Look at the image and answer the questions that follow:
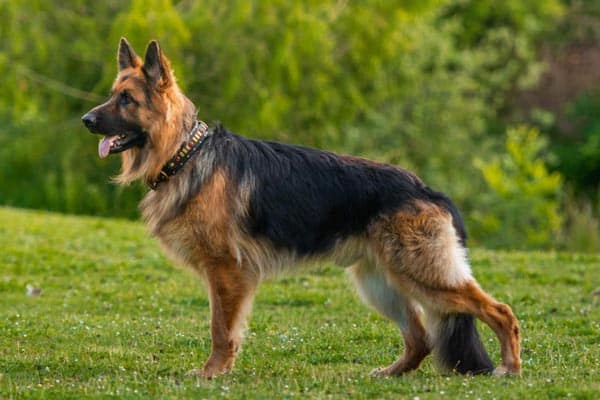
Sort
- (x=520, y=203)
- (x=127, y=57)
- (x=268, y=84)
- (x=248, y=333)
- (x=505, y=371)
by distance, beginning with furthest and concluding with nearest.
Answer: (x=268, y=84)
(x=520, y=203)
(x=248, y=333)
(x=127, y=57)
(x=505, y=371)

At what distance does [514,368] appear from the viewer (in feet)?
26.3

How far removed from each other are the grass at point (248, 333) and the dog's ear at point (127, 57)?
245 centimetres

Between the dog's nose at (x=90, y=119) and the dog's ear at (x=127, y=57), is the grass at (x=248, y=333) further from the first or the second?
the dog's ear at (x=127, y=57)

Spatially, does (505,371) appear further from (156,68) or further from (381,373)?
(156,68)

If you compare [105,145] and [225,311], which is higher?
[105,145]

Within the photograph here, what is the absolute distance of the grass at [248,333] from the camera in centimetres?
744

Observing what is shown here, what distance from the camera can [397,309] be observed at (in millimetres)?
8695

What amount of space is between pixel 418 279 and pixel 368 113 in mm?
20590

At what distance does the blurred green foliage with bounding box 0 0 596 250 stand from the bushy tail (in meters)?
14.7

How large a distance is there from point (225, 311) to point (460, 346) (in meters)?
1.86

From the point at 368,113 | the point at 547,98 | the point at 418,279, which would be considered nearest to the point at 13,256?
the point at 418,279

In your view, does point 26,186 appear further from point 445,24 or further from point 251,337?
point 251,337

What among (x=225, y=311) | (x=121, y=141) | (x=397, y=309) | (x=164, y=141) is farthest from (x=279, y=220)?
(x=121, y=141)

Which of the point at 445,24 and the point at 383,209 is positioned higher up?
the point at 445,24
